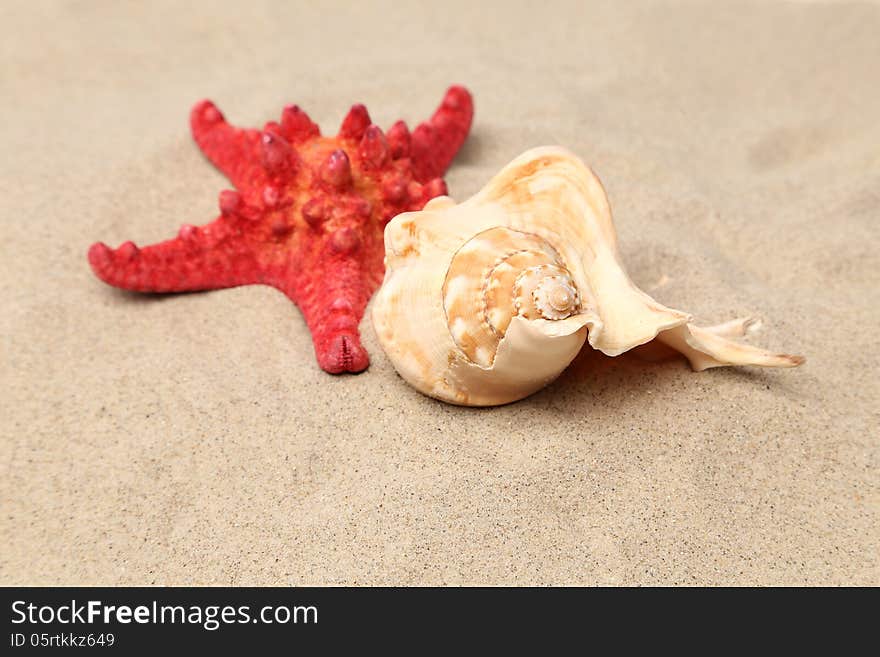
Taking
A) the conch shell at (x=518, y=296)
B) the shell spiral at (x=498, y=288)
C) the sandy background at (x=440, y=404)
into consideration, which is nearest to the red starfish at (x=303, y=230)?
the sandy background at (x=440, y=404)

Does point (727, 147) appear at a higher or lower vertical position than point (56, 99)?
lower

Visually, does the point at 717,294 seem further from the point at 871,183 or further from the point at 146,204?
the point at 146,204

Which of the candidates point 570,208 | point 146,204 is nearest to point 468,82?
point 146,204

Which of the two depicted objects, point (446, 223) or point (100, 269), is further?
point (100, 269)

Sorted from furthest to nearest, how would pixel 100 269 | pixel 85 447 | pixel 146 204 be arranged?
1. pixel 146 204
2. pixel 100 269
3. pixel 85 447

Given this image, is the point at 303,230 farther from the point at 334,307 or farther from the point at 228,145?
the point at 228,145

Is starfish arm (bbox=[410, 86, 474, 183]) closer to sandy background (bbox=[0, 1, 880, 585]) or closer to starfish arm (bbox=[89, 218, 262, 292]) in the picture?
sandy background (bbox=[0, 1, 880, 585])

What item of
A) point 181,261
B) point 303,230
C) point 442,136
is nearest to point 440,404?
point 303,230
